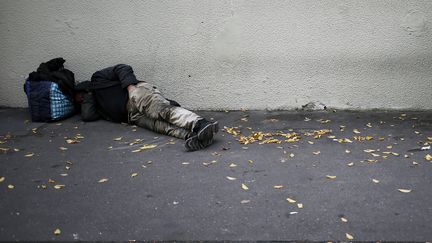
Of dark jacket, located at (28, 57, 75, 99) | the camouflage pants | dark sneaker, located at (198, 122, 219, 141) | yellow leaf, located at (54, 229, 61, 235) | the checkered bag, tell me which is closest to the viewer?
yellow leaf, located at (54, 229, 61, 235)

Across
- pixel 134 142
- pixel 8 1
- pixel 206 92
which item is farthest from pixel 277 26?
pixel 8 1

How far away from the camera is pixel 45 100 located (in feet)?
21.8

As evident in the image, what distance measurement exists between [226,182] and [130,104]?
7.92 feet

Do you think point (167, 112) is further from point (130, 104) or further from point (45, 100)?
point (45, 100)

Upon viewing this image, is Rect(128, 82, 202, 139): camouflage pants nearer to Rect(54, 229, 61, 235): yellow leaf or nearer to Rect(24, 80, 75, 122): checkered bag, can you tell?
Rect(24, 80, 75, 122): checkered bag

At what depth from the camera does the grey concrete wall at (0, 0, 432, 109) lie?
6.71 m

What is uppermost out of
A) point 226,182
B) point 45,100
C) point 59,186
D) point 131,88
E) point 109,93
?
point 131,88

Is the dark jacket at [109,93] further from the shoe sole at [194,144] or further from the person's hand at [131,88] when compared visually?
the shoe sole at [194,144]

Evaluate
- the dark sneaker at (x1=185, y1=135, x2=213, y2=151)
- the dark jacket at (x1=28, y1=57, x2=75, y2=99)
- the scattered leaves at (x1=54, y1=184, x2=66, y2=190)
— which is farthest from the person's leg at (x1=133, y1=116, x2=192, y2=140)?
the scattered leaves at (x1=54, y1=184, x2=66, y2=190)

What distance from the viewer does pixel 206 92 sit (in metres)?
7.12

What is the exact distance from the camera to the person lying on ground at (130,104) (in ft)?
19.0

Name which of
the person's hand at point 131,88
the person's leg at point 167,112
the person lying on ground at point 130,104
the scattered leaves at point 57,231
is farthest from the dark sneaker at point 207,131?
the scattered leaves at point 57,231

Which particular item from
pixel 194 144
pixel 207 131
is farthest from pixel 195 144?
pixel 207 131

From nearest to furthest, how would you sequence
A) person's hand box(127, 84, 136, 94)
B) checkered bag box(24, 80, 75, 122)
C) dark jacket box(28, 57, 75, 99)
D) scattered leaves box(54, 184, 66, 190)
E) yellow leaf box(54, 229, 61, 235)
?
yellow leaf box(54, 229, 61, 235)
scattered leaves box(54, 184, 66, 190)
person's hand box(127, 84, 136, 94)
checkered bag box(24, 80, 75, 122)
dark jacket box(28, 57, 75, 99)
